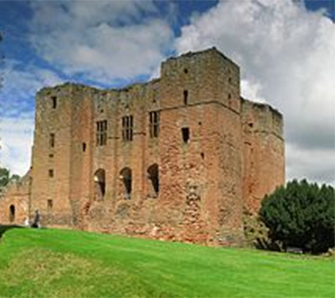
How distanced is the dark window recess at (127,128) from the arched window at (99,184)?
119 inches

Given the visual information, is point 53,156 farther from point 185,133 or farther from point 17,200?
point 185,133

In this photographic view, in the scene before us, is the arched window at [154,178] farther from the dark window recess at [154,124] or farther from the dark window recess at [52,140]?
the dark window recess at [52,140]

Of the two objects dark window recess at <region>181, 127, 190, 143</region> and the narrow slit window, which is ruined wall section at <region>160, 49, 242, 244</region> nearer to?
dark window recess at <region>181, 127, 190, 143</region>

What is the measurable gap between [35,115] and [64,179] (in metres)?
5.97

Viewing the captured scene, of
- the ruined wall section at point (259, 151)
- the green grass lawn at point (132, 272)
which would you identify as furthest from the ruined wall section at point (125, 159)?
the green grass lawn at point (132, 272)

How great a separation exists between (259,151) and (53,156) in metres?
14.5

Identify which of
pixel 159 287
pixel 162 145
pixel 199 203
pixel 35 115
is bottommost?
pixel 159 287

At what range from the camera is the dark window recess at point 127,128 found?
140 feet

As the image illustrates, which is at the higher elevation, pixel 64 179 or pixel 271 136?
pixel 271 136

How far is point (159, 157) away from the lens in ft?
131

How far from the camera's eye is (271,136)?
152 feet

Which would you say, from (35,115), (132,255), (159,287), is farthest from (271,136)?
(159,287)

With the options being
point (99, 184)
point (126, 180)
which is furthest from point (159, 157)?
point (99, 184)

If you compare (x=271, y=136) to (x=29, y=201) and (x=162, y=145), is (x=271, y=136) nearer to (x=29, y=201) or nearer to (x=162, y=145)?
(x=162, y=145)
